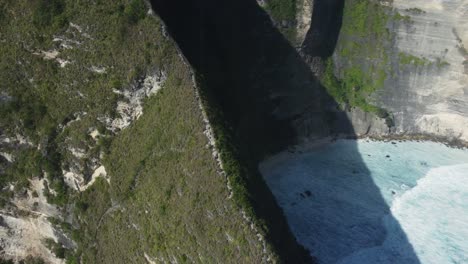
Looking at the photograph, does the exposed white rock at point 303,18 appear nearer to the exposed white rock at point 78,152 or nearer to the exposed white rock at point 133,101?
the exposed white rock at point 133,101

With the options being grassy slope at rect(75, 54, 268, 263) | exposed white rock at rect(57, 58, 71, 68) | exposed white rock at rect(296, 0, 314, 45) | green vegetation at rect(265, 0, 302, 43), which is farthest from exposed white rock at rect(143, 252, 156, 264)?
exposed white rock at rect(296, 0, 314, 45)

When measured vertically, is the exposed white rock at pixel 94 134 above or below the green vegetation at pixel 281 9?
below

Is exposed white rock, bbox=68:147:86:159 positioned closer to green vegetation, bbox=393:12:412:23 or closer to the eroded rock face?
the eroded rock face

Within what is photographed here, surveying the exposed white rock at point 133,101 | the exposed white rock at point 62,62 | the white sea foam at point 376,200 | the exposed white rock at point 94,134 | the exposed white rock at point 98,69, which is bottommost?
the white sea foam at point 376,200

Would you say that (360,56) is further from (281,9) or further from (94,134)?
(94,134)

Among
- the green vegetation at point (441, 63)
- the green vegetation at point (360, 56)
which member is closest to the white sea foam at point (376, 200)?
the green vegetation at point (360, 56)

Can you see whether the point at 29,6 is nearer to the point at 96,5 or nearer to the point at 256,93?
the point at 96,5
